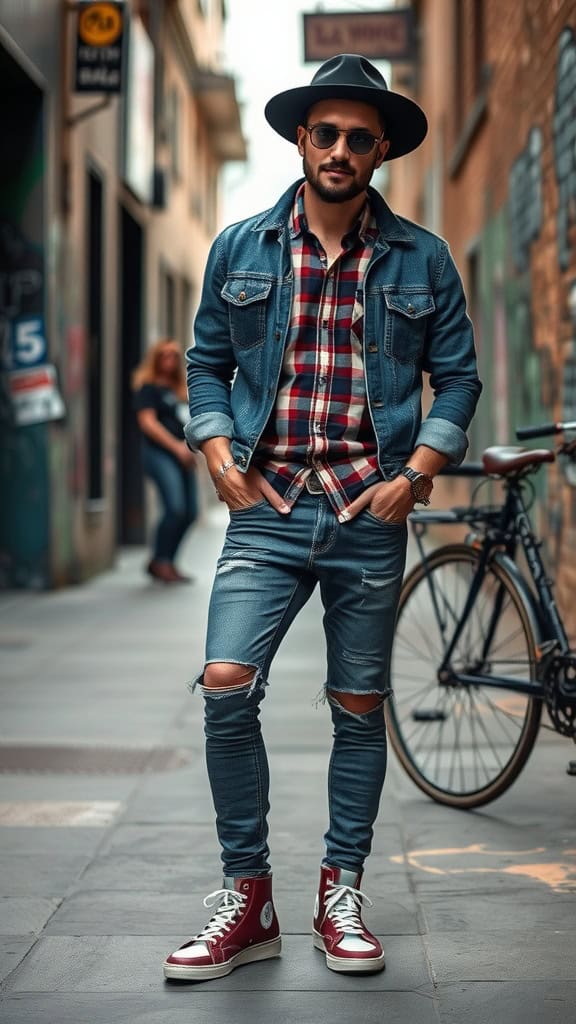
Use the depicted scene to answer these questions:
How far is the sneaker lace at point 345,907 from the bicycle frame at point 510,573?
118cm

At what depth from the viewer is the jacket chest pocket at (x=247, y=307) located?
3.54m

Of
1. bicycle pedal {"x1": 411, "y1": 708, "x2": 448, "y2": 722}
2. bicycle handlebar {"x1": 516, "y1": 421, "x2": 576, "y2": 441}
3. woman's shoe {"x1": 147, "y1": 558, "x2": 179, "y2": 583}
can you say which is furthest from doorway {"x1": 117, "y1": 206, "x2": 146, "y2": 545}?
bicycle handlebar {"x1": 516, "y1": 421, "x2": 576, "y2": 441}

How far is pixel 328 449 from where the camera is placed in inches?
138

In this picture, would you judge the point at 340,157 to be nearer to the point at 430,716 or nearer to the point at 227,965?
the point at 227,965

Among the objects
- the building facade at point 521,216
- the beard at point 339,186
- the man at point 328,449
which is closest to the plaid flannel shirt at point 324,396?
the man at point 328,449

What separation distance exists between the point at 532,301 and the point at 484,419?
131 inches

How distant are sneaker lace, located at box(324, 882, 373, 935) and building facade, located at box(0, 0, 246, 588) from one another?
7.45m

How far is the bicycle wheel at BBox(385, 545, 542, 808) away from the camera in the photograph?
15.5ft

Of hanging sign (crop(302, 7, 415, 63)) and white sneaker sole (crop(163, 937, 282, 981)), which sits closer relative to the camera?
white sneaker sole (crop(163, 937, 282, 981))

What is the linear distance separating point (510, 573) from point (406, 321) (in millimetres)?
1372

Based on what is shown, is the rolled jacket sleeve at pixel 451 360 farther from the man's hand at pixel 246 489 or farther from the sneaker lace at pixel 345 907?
the sneaker lace at pixel 345 907

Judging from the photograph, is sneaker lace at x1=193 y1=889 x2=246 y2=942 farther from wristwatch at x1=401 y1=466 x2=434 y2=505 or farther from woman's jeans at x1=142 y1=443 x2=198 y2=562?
woman's jeans at x1=142 y1=443 x2=198 y2=562

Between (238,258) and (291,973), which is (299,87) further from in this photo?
(291,973)

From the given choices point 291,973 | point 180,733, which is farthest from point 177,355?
point 291,973
